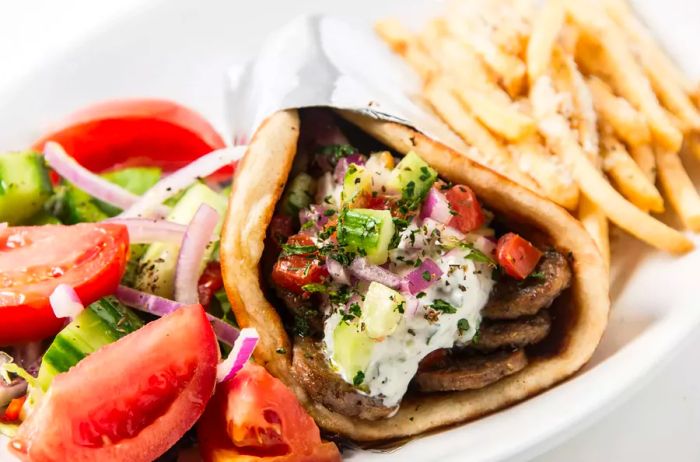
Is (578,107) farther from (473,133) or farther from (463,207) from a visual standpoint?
(463,207)

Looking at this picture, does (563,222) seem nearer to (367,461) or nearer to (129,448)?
(367,461)

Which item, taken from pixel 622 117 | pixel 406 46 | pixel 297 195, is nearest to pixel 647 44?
pixel 622 117

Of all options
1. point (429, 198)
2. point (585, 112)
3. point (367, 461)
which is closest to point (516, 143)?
point (585, 112)

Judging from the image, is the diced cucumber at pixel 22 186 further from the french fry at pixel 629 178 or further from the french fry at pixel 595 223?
the french fry at pixel 629 178

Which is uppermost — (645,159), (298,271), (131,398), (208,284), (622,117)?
(622,117)

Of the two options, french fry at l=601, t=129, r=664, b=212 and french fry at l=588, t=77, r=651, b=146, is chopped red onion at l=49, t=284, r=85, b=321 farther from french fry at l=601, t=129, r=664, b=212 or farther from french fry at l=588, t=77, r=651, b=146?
french fry at l=588, t=77, r=651, b=146

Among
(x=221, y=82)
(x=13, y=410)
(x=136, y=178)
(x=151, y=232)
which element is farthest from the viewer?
(x=221, y=82)

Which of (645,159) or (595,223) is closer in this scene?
(595,223)
